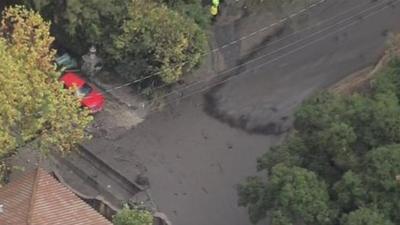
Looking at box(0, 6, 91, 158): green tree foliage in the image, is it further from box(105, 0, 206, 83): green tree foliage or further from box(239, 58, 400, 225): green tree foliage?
box(239, 58, 400, 225): green tree foliage

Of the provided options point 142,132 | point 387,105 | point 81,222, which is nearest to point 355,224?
point 387,105

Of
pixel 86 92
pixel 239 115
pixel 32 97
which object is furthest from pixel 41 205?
pixel 239 115

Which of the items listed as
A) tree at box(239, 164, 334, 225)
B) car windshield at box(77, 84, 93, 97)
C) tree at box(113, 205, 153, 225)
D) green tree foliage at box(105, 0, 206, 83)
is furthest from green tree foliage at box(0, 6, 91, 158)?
tree at box(239, 164, 334, 225)

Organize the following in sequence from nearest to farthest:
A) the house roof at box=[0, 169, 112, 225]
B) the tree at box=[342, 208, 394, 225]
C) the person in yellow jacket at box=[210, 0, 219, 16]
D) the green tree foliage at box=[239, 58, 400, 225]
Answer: the tree at box=[342, 208, 394, 225] < the green tree foliage at box=[239, 58, 400, 225] < the house roof at box=[0, 169, 112, 225] < the person in yellow jacket at box=[210, 0, 219, 16]

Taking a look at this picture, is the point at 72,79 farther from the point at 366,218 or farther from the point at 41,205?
the point at 366,218

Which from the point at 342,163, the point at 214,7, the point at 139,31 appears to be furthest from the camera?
the point at 214,7

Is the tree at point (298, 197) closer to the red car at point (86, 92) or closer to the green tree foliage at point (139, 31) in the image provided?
the green tree foliage at point (139, 31)

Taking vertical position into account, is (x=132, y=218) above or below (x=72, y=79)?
below
